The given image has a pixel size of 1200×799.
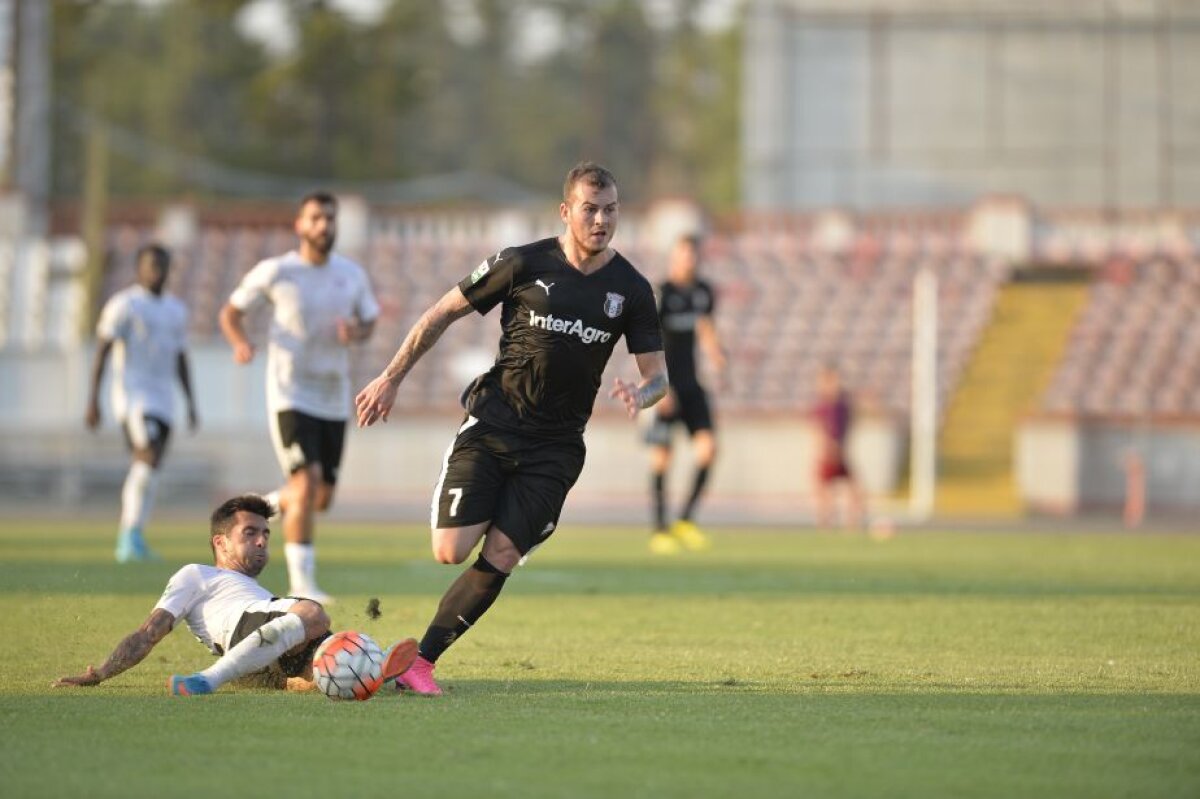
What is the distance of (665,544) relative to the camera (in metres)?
20.7

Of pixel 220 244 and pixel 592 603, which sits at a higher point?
pixel 220 244

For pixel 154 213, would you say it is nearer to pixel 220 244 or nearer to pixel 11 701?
pixel 220 244

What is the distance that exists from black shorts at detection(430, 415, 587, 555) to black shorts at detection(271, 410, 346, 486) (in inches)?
169

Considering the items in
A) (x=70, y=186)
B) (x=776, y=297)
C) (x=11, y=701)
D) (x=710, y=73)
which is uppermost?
(x=710, y=73)

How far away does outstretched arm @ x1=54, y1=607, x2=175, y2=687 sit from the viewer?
8547 millimetres

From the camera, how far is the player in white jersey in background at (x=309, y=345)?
1337 cm

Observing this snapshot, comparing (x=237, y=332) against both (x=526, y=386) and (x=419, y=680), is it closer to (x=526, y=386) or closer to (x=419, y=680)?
(x=526, y=386)

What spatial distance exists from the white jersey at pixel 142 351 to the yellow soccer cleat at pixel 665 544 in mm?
5117

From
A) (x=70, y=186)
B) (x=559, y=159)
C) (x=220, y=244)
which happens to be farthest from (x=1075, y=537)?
(x=559, y=159)

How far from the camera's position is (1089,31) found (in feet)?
168

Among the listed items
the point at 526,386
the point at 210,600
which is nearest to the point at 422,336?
the point at 526,386

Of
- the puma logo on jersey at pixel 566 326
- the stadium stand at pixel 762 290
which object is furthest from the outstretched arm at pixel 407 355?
the stadium stand at pixel 762 290

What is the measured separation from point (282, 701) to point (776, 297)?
3439 centimetres

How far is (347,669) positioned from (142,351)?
10375 mm
